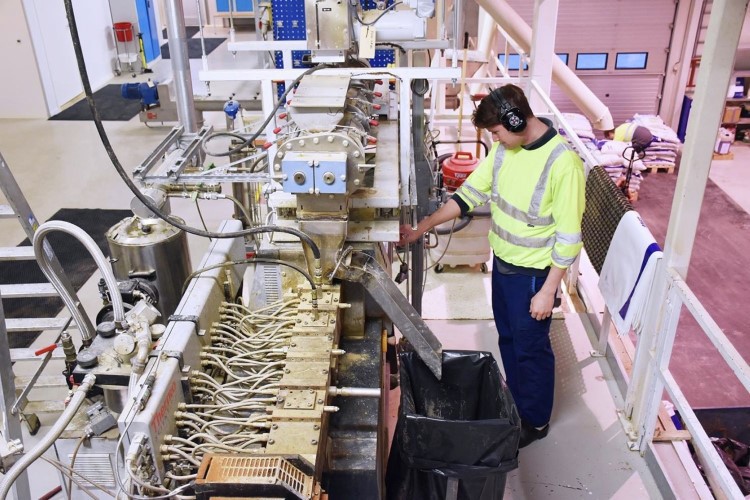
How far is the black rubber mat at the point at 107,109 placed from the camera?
795 centimetres

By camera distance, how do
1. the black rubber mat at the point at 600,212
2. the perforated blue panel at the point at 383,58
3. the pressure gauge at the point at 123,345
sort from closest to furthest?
the pressure gauge at the point at 123,345 < the black rubber mat at the point at 600,212 < the perforated blue panel at the point at 383,58


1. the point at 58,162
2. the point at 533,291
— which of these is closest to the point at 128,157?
the point at 58,162

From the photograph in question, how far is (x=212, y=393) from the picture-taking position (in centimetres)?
179

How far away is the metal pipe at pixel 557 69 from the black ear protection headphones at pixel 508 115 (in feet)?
9.81

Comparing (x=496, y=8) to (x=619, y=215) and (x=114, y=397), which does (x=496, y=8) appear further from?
(x=114, y=397)

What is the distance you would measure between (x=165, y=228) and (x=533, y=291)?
163 centimetres

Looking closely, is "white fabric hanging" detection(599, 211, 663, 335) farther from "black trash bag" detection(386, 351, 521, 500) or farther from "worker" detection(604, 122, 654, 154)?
"worker" detection(604, 122, 654, 154)

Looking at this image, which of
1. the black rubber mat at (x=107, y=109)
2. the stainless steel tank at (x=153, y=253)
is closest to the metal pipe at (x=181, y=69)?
the stainless steel tank at (x=153, y=253)

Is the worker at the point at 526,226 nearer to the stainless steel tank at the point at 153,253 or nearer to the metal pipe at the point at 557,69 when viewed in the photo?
the stainless steel tank at the point at 153,253

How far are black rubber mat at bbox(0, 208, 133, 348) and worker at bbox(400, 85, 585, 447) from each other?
279cm

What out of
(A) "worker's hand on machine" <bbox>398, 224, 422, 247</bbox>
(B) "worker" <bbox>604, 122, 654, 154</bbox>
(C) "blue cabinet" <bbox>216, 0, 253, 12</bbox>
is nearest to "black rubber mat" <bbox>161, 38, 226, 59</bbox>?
(C) "blue cabinet" <bbox>216, 0, 253, 12</bbox>

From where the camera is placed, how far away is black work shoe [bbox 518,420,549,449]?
2.75 metres

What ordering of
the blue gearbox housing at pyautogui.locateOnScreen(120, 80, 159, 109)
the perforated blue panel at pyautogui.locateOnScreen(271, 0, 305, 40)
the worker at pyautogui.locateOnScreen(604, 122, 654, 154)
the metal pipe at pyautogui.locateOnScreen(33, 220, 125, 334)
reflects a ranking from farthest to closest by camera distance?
the blue gearbox housing at pyautogui.locateOnScreen(120, 80, 159, 109), the worker at pyautogui.locateOnScreen(604, 122, 654, 154), the perforated blue panel at pyautogui.locateOnScreen(271, 0, 305, 40), the metal pipe at pyautogui.locateOnScreen(33, 220, 125, 334)

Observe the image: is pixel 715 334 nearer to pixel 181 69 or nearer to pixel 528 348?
pixel 528 348
